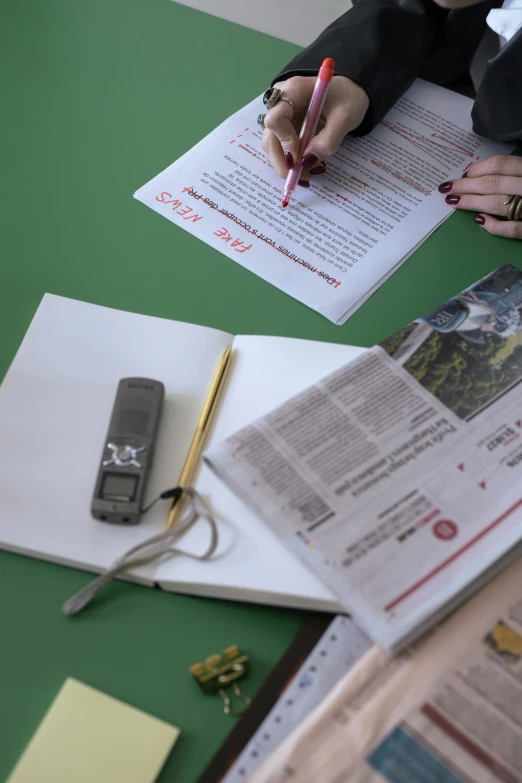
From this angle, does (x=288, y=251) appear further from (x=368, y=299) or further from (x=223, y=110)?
(x=223, y=110)

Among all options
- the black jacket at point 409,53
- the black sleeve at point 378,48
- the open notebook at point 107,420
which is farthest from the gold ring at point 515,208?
the open notebook at point 107,420

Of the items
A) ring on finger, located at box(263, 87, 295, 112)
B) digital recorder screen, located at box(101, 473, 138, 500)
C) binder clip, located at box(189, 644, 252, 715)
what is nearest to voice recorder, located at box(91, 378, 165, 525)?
digital recorder screen, located at box(101, 473, 138, 500)

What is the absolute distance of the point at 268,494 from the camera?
0.58 m

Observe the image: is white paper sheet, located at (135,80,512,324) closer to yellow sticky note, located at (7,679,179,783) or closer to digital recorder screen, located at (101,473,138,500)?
digital recorder screen, located at (101,473,138,500)

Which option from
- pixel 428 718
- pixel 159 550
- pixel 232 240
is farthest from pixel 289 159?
pixel 428 718

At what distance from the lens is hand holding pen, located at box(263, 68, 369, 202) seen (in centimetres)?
90

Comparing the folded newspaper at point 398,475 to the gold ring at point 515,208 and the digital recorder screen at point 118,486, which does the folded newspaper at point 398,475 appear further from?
the gold ring at point 515,208

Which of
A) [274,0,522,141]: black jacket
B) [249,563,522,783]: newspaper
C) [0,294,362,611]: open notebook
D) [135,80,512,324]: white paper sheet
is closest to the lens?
[249,563,522,783]: newspaper

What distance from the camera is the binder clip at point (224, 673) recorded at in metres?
0.55

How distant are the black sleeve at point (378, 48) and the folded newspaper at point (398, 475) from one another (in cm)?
48

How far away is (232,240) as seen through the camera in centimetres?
85

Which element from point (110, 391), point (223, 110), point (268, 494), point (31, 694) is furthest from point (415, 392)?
point (223, 110)

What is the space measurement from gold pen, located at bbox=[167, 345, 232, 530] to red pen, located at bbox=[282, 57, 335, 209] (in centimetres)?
28

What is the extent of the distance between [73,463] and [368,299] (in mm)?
402
